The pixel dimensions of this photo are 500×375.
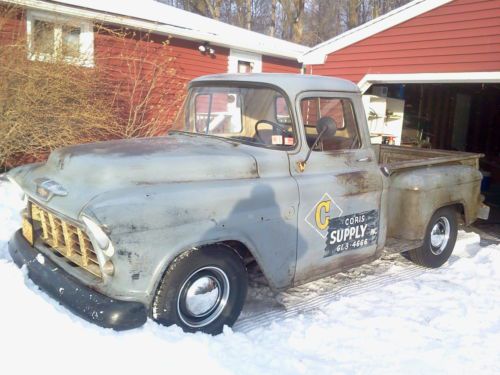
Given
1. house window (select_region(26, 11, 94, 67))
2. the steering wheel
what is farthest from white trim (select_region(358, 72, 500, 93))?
house window (select_region(26, 11, 94, 67))

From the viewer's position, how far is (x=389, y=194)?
466 centimetres

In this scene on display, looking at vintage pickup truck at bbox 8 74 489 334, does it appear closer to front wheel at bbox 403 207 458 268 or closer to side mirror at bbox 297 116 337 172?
side mirror at bbox 297 116 337 172

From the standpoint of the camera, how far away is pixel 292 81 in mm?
3840

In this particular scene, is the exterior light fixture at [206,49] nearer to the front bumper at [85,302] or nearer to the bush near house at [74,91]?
the bush near house at [74,91]

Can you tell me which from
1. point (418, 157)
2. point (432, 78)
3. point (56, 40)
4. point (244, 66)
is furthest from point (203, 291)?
point (244, 66)

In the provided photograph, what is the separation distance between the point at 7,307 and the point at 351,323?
257cm

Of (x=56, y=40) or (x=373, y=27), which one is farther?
(x=373, y=27)

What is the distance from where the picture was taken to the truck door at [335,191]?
3.71 metres

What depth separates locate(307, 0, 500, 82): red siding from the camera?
755 centimetres

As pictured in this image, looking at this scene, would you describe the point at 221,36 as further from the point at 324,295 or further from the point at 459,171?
the point at 324,295

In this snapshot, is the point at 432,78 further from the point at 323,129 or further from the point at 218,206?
the point at 218,206

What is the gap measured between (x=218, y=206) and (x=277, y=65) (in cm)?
1169

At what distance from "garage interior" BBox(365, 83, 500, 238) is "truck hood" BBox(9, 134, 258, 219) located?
961cm

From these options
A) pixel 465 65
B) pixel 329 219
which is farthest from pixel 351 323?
pixel 465 65
